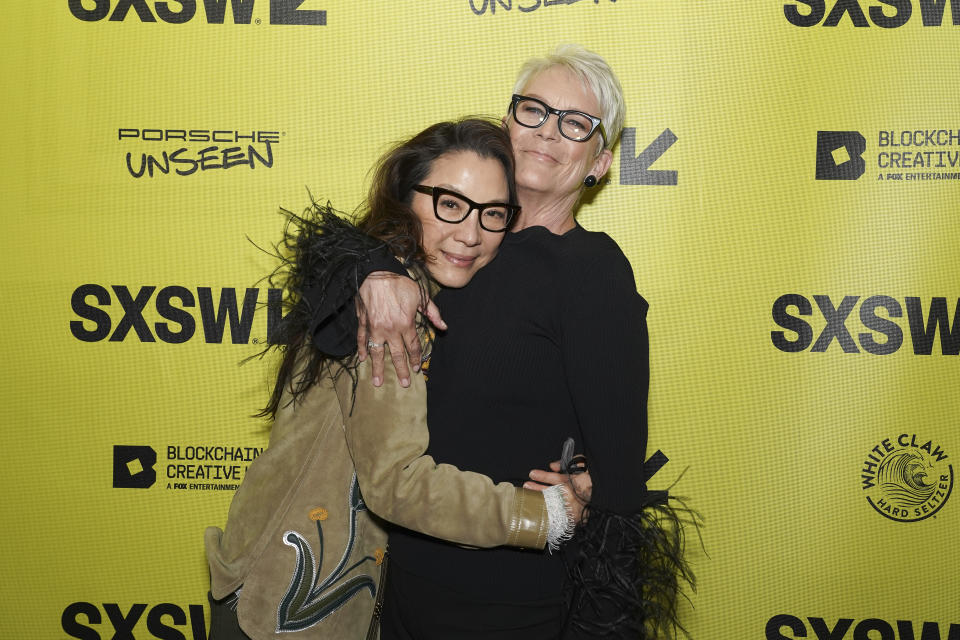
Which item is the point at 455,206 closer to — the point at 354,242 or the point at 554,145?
the point at 354,242

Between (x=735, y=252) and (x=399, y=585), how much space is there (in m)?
1.52

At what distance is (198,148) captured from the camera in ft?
8.14

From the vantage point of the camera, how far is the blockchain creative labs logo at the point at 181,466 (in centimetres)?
257

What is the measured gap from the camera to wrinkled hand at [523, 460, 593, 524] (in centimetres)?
135

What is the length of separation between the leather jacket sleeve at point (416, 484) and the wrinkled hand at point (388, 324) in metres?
0.02

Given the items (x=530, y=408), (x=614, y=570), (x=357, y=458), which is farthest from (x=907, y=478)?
(x=357, y=458)

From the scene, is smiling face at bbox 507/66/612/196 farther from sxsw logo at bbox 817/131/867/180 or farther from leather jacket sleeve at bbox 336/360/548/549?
sxsw logo at bbox 817/131/867/180

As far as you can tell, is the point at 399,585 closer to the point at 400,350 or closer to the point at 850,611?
the point at 400,350

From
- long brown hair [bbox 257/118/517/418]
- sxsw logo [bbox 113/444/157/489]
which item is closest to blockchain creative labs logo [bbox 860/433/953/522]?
long brown hair [bbox 257/118/517/418]

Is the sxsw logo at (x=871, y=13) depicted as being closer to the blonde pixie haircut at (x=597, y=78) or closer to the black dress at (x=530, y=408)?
the blonde pixie haircut at (x=597, y=78)

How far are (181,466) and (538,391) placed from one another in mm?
1636

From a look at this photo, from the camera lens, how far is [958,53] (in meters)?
2.38

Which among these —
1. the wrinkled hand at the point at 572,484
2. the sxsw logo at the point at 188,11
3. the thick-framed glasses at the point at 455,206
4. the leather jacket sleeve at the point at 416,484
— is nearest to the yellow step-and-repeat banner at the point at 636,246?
the sxsw logo at the point at 188,11

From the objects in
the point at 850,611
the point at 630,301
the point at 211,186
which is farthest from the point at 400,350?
the point at 850,611
